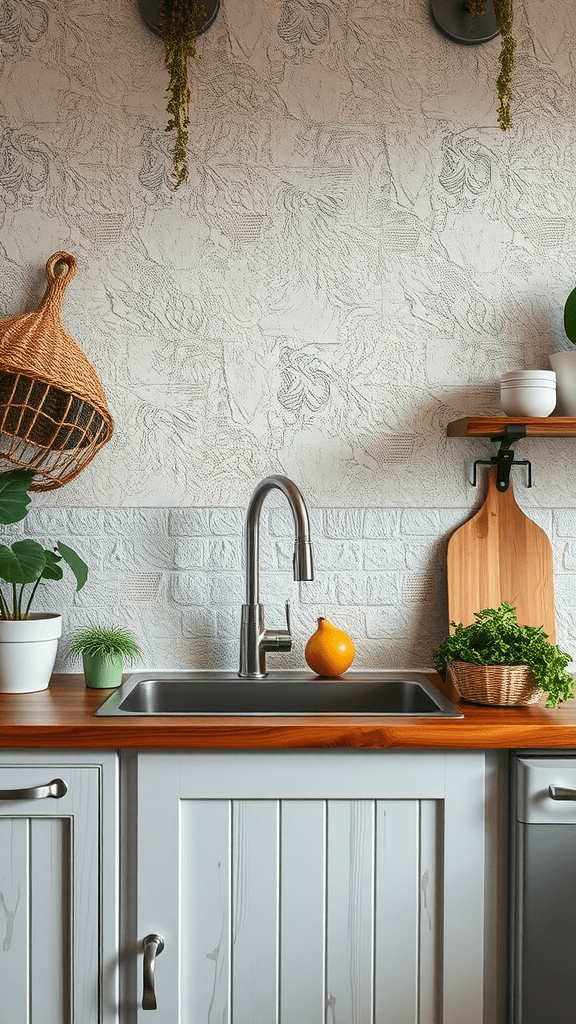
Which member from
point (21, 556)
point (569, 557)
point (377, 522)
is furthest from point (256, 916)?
point (569, 557)

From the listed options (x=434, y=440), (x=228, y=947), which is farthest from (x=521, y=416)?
(x=228, y=947)

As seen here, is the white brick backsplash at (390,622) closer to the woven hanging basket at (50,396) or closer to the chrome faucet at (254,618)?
the chrome faucet at (254,618)

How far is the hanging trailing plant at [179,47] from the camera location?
1.85 meters

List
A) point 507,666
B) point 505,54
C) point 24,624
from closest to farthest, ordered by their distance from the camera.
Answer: point 507,666, point 24,624, point 505,54

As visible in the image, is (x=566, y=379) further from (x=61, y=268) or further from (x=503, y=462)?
(x=61, y=268)

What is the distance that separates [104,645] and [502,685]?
81 centimetres

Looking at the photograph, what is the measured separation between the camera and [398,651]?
198 cm

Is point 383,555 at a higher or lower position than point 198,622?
higher

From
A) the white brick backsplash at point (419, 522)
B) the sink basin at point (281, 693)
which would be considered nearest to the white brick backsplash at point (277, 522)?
the white brick backsplash at point (419, 522)

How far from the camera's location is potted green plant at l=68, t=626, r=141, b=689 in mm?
1768

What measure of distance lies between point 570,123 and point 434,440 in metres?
0.82

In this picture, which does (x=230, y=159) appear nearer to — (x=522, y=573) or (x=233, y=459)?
(x=233, y=459)

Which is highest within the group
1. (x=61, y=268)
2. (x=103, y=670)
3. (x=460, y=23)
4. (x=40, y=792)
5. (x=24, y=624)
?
(x=460, y=23)

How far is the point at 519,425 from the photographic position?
1779 millimetres
